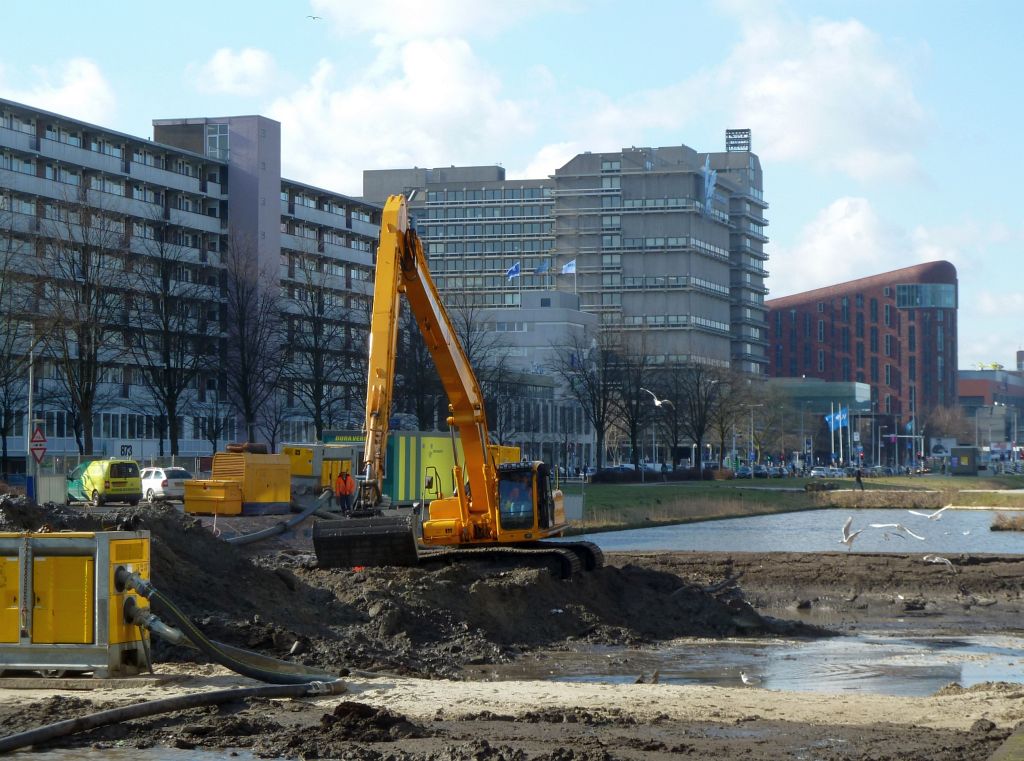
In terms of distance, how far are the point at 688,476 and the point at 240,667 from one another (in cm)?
9473

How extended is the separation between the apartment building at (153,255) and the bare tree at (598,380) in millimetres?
17210

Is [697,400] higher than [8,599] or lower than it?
higher

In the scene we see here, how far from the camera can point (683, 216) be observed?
170 meters

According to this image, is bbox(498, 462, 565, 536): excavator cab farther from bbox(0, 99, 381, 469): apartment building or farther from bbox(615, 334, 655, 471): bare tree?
bbox(615, 334, 655, 471): bare tree

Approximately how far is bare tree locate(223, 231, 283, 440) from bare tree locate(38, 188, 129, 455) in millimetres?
6231

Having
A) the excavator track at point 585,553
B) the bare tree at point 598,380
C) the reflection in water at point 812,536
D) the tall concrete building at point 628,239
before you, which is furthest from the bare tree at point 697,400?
the excavator track at point 585,553

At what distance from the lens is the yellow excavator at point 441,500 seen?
2466 centimetres

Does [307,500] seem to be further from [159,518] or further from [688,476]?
[688,476]

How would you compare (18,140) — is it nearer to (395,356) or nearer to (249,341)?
(249,341)

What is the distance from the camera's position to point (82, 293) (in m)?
62.9

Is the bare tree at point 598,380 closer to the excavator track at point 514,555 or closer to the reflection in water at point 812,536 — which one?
the reflection in water at point 812,536

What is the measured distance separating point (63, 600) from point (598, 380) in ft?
290

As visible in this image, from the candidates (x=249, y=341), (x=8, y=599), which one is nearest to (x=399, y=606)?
(x=8, y=599)

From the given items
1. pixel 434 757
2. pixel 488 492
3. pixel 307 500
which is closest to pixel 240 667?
pixel 434 757
